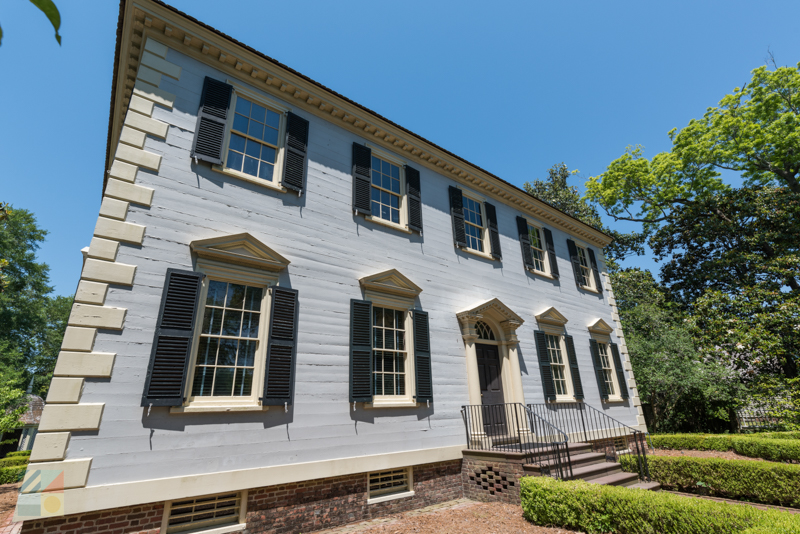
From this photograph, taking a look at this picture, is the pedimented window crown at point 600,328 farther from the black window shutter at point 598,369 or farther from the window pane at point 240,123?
the window pane at point 240,123

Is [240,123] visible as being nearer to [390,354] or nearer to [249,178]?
[249,178]

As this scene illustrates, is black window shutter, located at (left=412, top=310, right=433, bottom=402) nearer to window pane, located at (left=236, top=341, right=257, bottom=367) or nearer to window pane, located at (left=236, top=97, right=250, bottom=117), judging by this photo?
window pane, located at (left=236, top=341, right=257, bottom=367)

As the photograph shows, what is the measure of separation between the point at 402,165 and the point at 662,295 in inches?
891

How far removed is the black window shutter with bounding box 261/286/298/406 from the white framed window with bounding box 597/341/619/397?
41.2ft

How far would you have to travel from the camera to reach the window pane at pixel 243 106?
8369mm

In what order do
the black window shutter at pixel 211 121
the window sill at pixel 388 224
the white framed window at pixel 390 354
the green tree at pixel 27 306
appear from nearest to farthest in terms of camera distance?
1. the black window shutter at pixel 211 121
2. the white framed window at pixel 390 354
3. the window sill at pixel 388 224
4. the green tree at pixel 27 306

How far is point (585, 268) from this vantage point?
55.9 ft

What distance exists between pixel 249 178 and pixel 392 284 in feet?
13.0

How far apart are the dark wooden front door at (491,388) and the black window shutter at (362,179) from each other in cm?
525

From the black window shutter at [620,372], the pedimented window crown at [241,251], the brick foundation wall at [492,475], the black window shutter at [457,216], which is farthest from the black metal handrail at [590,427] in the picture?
the pedimented window crown at [241,251]

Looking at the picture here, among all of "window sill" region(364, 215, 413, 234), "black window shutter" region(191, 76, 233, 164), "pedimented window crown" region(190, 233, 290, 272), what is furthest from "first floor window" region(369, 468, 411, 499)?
"black window shutter" region(191, 76, 233, 164)

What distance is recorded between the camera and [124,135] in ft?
22.3

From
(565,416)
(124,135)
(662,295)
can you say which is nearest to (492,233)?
(565,416)

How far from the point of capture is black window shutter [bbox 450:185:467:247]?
1174 centimetres
